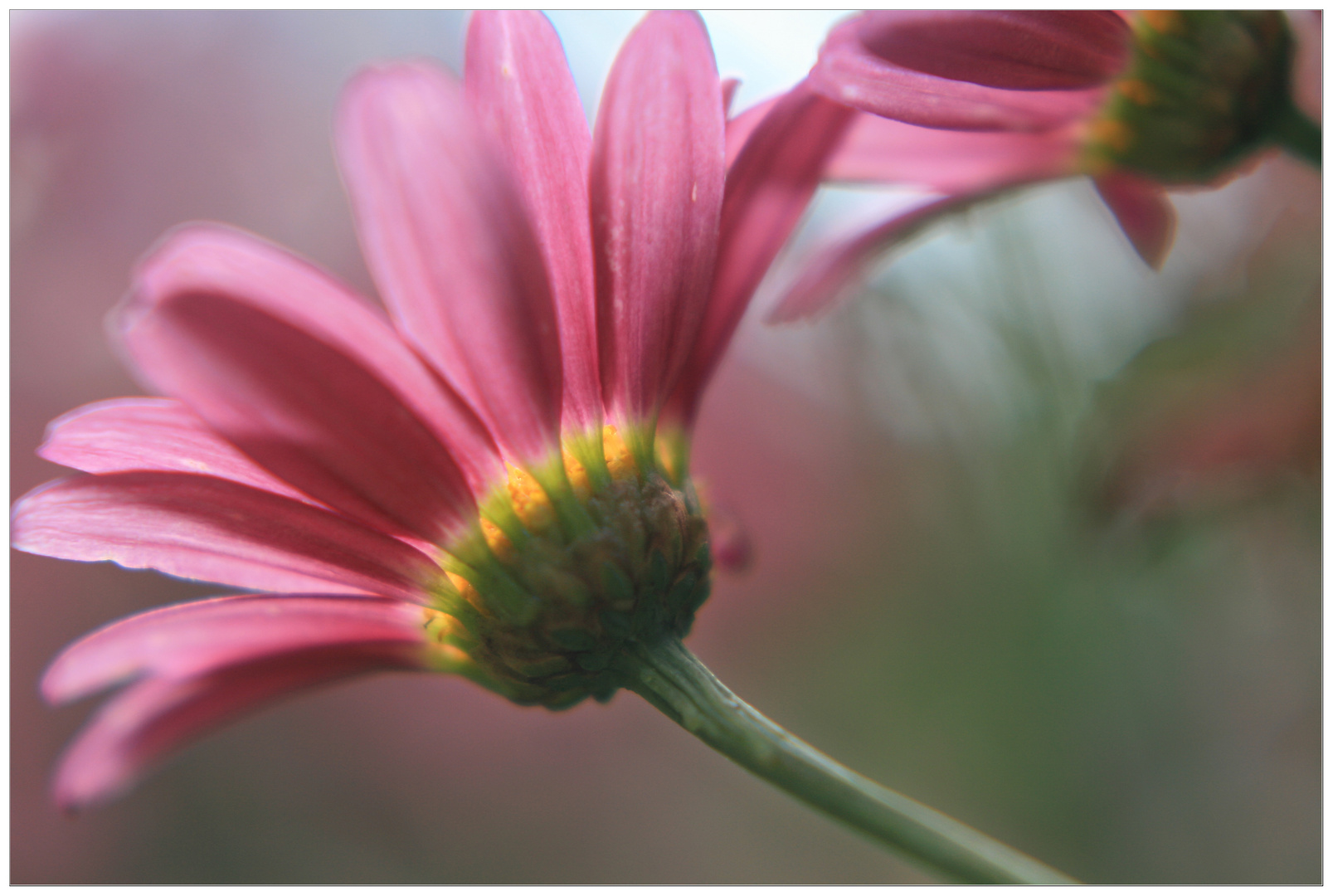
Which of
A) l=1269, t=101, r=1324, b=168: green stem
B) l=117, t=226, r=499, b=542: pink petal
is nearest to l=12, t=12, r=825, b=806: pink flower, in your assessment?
l=117, t=226, r=499, b=542: pink petal

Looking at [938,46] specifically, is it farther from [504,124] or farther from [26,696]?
[26,696]

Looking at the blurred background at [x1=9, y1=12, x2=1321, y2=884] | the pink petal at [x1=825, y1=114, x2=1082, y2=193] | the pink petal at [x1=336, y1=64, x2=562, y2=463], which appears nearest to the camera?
the pink petal at [x1=336, y1=64, x2=562, y2=463]

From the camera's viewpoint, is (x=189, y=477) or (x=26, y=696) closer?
(x=189, y=477)

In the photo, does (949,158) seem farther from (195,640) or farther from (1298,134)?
(195,640)

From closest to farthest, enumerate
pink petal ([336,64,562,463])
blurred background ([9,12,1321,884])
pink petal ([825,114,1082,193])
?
1. pink petal ([336,64,562,463])
2. pink petal ([825,114,1082,193])
3. blurred background ([9,12,1321,884])

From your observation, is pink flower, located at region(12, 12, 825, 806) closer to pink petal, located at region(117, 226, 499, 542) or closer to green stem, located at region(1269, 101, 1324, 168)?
pink petal, located at region(117, 226, 499, 542)

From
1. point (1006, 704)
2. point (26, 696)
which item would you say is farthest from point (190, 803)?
point (1006, 704)

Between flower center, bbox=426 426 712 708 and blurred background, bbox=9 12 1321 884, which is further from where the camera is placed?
blurred background, bbox=9 12 1321 884
